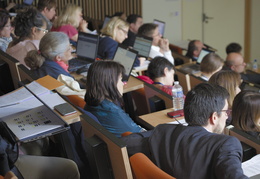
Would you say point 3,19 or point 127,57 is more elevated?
point 3,19

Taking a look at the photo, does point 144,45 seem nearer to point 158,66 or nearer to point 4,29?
point 158,66

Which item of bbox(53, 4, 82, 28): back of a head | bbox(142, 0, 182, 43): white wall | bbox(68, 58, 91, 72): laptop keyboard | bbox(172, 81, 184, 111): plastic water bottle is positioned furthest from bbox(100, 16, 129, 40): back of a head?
bbox(142, 0, 182, 43): white wall

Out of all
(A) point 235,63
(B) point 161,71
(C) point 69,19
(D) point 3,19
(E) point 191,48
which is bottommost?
(A) point 235,63

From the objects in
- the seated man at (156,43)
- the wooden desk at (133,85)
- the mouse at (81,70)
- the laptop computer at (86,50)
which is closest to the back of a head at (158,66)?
the wooden desk at (133,85)

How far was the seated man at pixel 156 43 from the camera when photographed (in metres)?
5.95

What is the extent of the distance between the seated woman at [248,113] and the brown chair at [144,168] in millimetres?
1005

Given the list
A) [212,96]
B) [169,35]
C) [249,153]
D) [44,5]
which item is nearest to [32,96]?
[212,96]

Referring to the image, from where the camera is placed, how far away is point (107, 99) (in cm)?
315

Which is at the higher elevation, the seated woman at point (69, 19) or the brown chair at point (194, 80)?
the seated woman at point (69, 19)

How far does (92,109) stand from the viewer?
123 inches

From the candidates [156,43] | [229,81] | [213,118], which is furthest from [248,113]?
[156,43]

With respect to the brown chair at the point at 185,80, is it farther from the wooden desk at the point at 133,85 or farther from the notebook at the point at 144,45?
the notebook at the point at 144,45

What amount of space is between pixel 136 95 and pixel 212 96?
6.43 feet

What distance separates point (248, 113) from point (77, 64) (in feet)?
8.82
